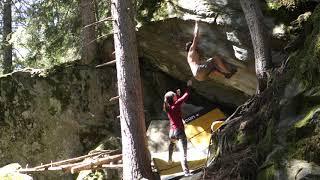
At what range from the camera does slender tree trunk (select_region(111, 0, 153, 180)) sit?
387 inches

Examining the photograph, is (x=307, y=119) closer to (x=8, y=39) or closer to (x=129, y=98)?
(x=129, y=98)

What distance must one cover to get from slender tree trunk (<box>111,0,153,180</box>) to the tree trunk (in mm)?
3015

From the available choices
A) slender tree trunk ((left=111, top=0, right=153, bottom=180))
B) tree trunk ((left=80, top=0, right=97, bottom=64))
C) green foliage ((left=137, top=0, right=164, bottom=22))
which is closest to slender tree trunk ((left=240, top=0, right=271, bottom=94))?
slender tree trunk ((left=111, top=0, right=153, bottom=180))

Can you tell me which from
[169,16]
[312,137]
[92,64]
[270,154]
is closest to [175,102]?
[169,16]

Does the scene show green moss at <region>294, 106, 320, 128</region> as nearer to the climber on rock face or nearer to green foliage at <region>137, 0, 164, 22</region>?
the climber on rock face

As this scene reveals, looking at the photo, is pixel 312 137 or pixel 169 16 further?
pixel 169 16

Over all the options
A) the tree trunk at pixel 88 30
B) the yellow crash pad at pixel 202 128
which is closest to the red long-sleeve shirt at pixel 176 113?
the yellow crash pad at pixel 202 128

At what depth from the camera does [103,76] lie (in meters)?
14.1

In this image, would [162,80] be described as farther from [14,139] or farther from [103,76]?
[14,139]

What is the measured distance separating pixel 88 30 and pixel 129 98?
163 inches

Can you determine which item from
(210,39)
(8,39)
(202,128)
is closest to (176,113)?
(210,39)

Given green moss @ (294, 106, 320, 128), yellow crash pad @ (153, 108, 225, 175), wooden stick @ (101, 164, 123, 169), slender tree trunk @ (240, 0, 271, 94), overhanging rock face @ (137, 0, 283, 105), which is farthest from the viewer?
yellow crash pad @ (153, 108, 225, 175)

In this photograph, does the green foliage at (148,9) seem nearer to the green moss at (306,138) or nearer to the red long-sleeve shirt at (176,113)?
the red long-sleeve shirt at (176,113)

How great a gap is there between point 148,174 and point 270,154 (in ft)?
13.4
